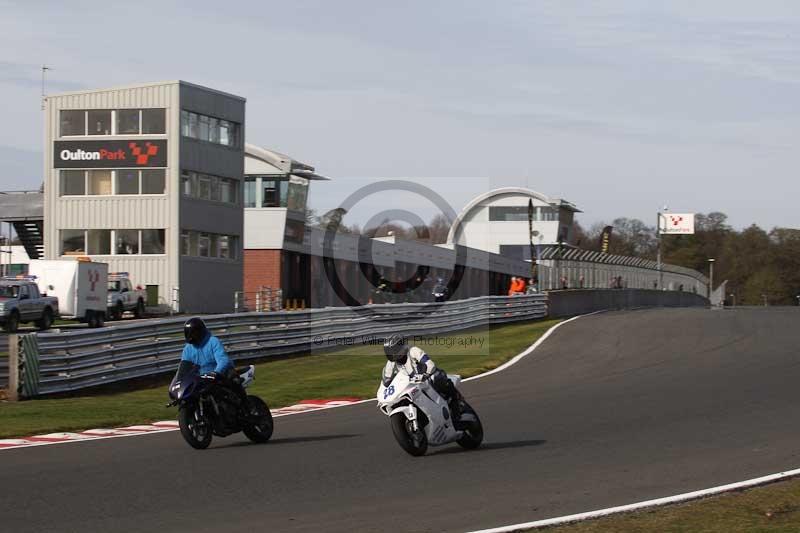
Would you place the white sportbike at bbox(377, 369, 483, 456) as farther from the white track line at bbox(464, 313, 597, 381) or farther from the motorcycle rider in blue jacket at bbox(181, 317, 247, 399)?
the white track line at bbox(464, 313, 597, 381)

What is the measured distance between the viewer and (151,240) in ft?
180

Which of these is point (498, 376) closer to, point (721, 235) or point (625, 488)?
point (625, 488)

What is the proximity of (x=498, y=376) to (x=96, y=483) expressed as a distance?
11803 millimetres

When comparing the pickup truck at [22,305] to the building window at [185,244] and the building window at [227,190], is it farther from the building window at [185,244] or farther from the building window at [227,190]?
the building window at [227,190]

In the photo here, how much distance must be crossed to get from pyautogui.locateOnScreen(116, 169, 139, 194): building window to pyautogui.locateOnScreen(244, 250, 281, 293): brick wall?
9236mm

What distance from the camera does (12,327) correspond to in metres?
36.6

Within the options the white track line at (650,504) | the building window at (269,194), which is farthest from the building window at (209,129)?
the white track line at (650,504)

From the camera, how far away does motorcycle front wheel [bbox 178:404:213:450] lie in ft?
37.4

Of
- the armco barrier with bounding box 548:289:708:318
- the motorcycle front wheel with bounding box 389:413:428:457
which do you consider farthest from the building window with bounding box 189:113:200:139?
the motorcycle front wheel with bounding box 389:413:428:457

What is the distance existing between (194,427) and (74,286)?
31297mm

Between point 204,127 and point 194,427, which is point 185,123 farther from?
point 194,427

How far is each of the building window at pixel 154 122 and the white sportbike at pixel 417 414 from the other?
45.2 meters

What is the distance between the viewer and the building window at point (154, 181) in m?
54.5

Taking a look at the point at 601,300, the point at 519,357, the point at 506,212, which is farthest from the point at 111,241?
the point at 506,212
